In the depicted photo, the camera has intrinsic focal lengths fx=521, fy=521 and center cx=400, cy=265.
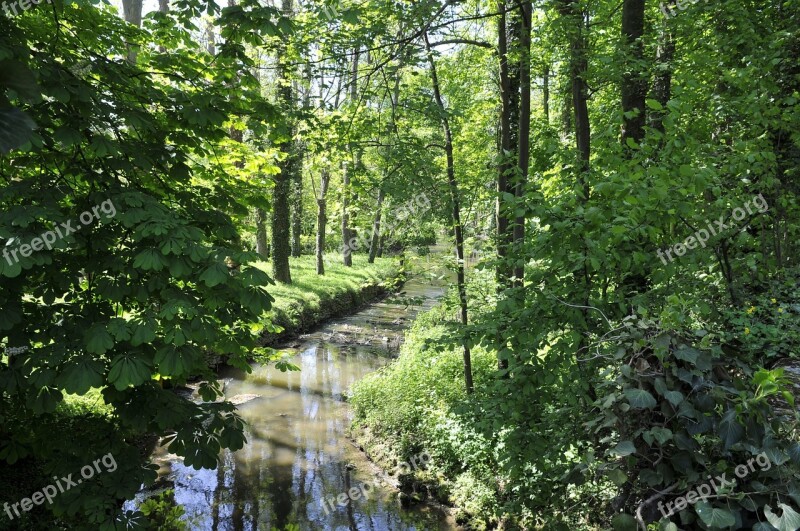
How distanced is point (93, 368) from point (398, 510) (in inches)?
216

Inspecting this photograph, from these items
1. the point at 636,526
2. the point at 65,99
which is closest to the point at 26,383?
the point at 65,99

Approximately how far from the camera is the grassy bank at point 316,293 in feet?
50.3

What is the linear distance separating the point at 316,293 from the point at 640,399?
53.0 feet

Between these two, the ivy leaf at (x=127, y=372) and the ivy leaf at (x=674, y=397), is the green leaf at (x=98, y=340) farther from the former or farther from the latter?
the ivy leaf at (x=674, y=397)

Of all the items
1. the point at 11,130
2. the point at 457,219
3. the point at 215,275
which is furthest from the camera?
the point at 457,219

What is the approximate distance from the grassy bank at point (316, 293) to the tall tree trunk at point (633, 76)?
281 inches

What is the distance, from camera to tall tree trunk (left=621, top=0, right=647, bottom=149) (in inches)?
205

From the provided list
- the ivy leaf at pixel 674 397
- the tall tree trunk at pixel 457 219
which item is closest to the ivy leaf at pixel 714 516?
the ivy leaf at pixel 674 397

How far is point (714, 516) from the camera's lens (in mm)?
2184

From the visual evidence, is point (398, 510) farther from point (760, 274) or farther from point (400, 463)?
point (760, 274)

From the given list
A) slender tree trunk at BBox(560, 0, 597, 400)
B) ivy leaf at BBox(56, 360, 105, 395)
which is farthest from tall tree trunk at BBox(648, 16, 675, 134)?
ivy leaf at BBox(56, 360, 105, 395)

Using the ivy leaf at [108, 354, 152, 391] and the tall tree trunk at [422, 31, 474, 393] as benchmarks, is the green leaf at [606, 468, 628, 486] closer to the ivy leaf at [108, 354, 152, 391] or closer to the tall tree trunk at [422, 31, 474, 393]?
the ivy leaf at [108, 354, 152, 391]

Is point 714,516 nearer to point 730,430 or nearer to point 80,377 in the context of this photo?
point 730,430

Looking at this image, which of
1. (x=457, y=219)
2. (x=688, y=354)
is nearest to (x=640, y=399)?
(x=688, y=354)
